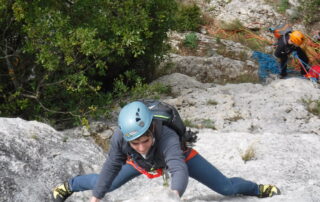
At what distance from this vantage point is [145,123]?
285 centimetres

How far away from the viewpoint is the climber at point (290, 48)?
8992 mm

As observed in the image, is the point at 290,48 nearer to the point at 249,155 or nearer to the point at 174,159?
the point at 249,155

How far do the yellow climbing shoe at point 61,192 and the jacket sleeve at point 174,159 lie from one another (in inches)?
52.3

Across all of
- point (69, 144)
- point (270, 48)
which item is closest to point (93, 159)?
point (69, 144)

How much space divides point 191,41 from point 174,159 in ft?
32.1

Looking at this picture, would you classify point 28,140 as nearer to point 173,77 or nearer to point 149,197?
point 149,197

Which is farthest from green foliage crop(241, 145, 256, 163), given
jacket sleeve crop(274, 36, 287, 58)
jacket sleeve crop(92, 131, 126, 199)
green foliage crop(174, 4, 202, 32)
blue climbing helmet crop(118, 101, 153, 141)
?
green foliage crop(174, 4, 202, 32)

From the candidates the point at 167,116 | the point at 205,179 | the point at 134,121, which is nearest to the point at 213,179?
the point at 205,179

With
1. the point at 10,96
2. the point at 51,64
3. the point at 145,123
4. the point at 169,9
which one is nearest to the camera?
the point at 145,123

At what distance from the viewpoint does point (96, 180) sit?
3.63 m

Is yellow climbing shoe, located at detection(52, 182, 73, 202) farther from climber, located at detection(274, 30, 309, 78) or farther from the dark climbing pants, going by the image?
climber, located at detection(274, 30, 309, 78)

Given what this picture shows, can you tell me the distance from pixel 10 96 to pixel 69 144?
5.53 ft

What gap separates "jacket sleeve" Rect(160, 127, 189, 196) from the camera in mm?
2798

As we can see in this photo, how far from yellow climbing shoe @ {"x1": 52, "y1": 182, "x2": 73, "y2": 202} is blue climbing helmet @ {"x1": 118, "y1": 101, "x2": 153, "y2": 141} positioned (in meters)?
1.28
